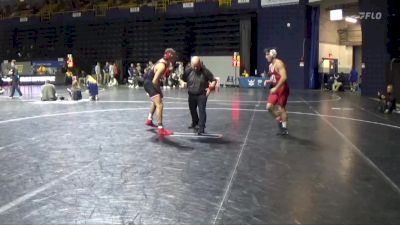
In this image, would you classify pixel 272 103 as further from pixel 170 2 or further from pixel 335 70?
pixel 170 2

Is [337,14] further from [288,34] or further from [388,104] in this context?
[388,104]

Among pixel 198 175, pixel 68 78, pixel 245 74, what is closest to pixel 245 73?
pixel 245 74

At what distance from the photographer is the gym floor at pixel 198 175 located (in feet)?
13.9

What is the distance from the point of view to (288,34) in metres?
30.1

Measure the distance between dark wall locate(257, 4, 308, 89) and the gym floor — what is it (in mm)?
19198

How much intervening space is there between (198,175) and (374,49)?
20.1m

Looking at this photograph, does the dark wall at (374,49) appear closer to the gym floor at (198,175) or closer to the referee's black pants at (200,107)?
the gym floor at (198,175)

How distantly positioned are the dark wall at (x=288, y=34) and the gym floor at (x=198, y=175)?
19.2 metres

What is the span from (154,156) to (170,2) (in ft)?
98.9

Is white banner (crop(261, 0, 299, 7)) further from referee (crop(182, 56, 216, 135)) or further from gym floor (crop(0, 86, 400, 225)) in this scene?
referee (crop(182, 56, 216, 135))

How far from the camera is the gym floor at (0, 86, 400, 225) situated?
166 inches

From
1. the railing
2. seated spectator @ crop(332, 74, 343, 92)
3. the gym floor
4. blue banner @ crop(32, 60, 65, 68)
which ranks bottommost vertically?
the gym floor

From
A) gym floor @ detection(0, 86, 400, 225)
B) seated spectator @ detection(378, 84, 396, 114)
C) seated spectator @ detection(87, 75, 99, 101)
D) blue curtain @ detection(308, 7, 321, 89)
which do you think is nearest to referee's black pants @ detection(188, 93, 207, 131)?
gym floor @ detection(0, 86, 400, 225)

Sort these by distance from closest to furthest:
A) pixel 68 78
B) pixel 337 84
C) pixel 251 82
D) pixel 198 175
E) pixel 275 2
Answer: pixel 198 175, pixel 337 84, pixel 275 2, pixel 251 82, pixel 68 78
